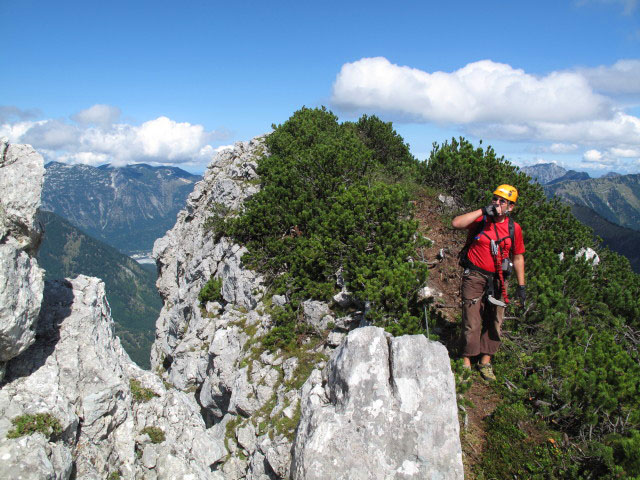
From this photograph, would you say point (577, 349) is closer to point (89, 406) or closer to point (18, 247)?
point (89, 406)

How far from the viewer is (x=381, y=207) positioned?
10859mm

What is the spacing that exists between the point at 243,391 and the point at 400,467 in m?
5.98

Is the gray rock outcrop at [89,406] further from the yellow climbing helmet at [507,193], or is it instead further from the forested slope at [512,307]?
the yellow climbing helmet at [507,193]

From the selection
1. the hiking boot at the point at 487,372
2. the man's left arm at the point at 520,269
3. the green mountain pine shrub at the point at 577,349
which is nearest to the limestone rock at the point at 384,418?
the green mountain pine shrub at the point at 577,349

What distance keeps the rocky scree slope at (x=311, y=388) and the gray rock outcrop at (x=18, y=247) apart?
5.08 m

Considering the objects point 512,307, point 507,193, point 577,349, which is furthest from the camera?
point 512,307

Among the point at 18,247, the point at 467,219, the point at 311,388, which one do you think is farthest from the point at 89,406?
the point at 467,219

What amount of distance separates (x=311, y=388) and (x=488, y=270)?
4.25 m

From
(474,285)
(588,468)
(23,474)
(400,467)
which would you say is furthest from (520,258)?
(23,474)

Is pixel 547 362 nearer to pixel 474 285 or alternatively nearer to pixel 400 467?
pixel 474 285

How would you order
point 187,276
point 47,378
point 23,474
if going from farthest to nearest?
point 187,276 → point 47,378 → point 23,474

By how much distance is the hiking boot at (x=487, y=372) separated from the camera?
7.23 m

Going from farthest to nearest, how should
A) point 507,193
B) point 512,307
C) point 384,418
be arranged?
point 512,307, point 507,193, point 384,418

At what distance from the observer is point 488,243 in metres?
6.86
